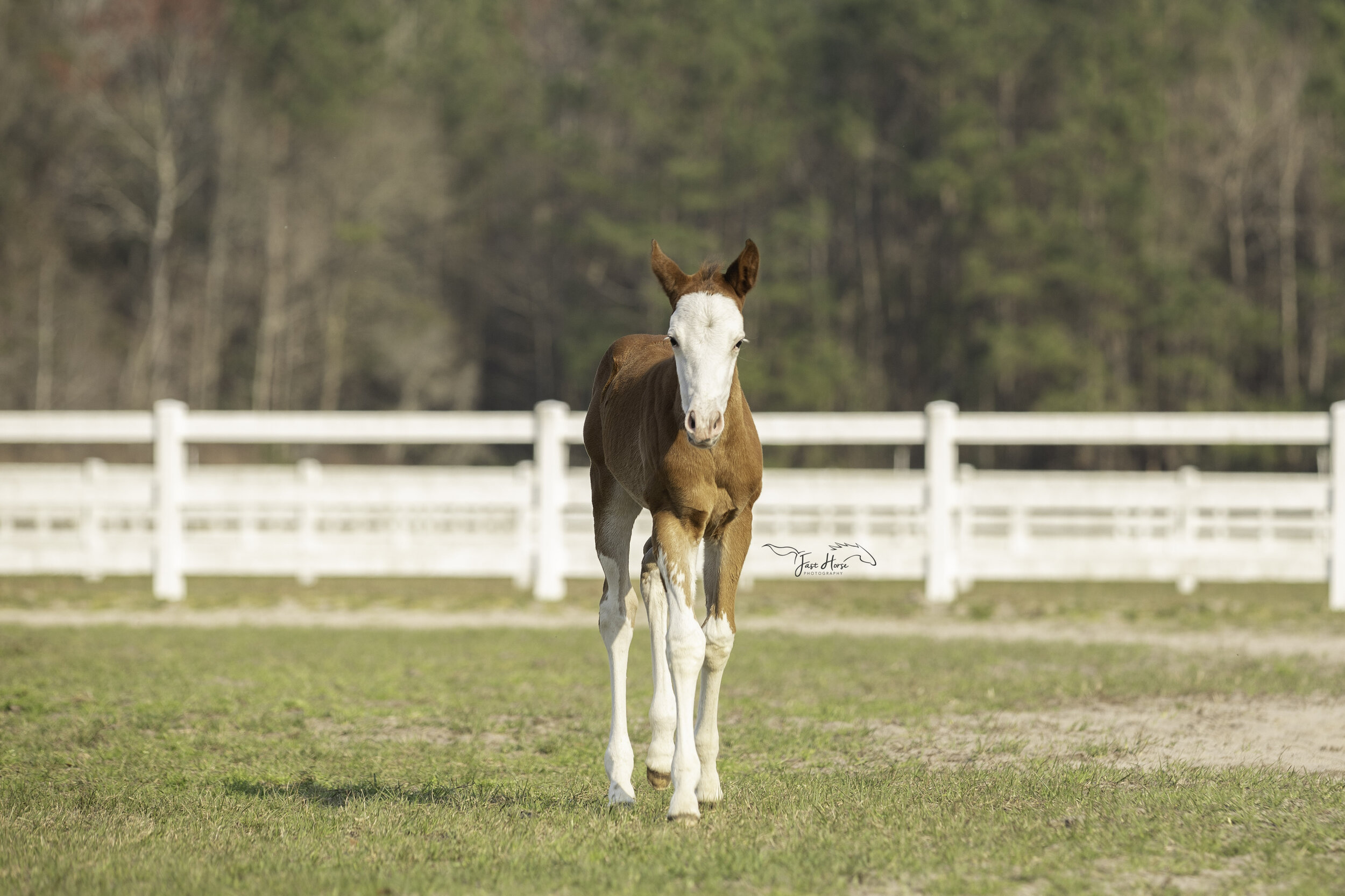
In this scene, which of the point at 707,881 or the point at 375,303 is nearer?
the point at 707,881

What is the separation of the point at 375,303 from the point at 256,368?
176 inches

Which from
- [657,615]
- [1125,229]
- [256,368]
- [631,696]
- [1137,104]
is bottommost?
[631,696]

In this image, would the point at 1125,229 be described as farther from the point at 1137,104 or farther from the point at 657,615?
the point at 657,615

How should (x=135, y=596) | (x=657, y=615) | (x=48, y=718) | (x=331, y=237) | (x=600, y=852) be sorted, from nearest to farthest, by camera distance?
(x=600, y=852)
(x=657, y=615)
(x=48, y=718)
(x=135, y=596)
(x=331, y=237)

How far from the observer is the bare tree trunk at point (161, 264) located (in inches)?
1455

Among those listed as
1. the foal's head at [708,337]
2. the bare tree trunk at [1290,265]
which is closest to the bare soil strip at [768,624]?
the foal's head at [708,337]

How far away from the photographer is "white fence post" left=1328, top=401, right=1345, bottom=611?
554 inches

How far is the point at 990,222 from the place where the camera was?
129 feet

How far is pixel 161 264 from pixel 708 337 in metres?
36.2

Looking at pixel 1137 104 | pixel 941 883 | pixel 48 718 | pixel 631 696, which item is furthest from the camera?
pixel 1137 104

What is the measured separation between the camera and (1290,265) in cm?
3856

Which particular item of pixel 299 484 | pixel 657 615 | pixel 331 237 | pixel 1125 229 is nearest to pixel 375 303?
pixel 331 237

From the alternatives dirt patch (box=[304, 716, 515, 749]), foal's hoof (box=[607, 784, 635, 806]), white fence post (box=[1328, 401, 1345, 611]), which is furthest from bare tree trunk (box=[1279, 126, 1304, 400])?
foal's hoof (box=[607, 784, 635, 806])

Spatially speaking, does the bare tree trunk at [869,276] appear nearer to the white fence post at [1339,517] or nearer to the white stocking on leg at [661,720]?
the white fence post at [1339,517]
